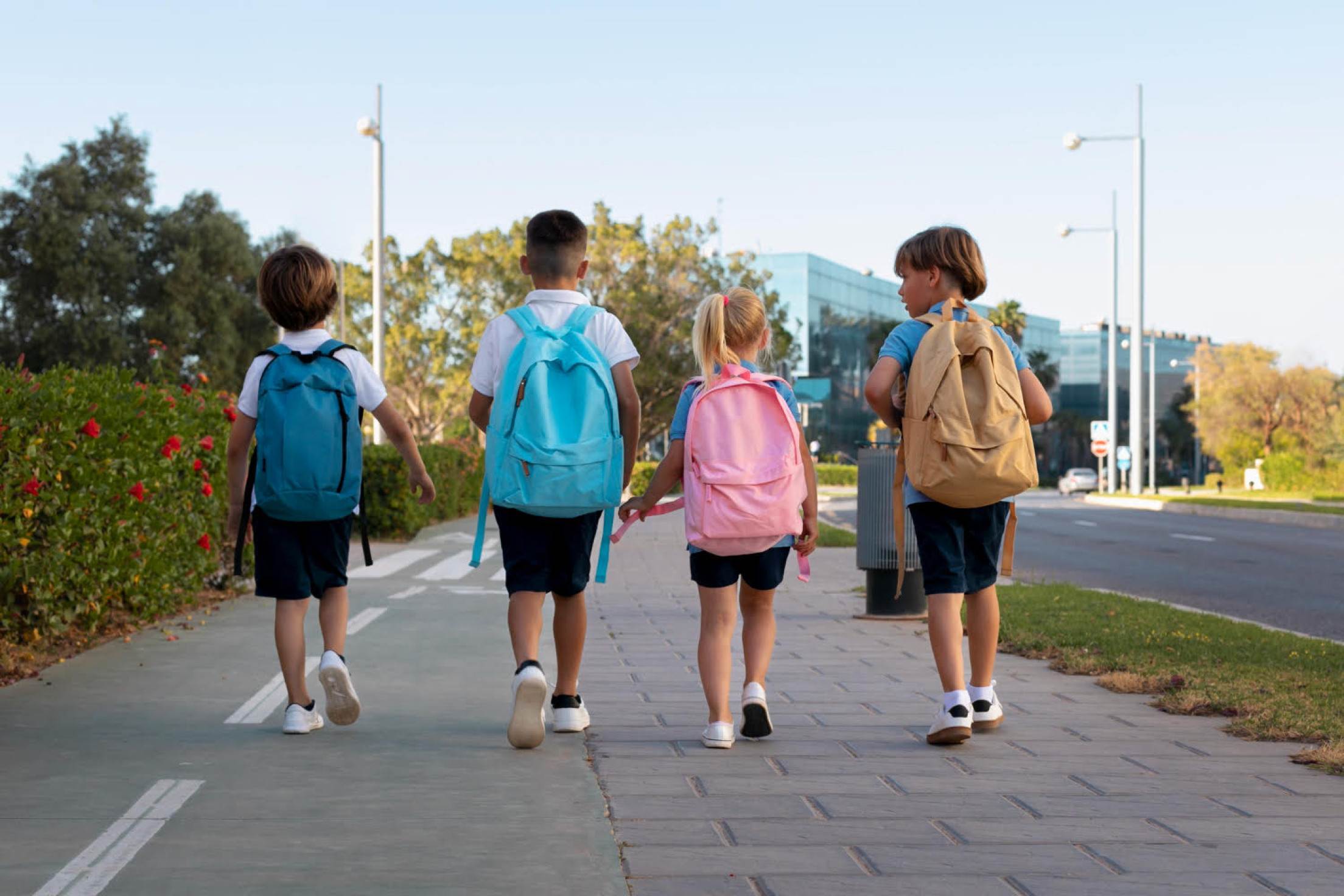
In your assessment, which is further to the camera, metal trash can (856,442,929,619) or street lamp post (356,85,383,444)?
street lamp post (356,85,383,444)

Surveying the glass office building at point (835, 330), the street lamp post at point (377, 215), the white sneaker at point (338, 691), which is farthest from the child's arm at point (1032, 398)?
the glass office building at point (835, 330)

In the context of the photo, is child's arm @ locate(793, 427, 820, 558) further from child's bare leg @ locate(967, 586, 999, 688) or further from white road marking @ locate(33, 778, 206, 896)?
white road marking @ locate(33, 778, 206, 896)

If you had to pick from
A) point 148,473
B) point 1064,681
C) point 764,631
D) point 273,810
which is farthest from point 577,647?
point 148,473

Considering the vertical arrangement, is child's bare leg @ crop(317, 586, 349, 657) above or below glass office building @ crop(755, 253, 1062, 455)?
below

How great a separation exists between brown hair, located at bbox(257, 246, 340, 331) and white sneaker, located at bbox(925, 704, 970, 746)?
2.78 m

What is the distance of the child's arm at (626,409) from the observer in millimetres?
5699

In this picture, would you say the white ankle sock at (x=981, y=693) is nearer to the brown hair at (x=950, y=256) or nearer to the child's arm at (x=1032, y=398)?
the child's arm at (x=1032, y=398)

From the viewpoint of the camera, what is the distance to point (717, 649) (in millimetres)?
5707

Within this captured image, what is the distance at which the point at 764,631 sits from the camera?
19.3ft

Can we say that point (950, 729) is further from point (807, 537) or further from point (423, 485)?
point (423, 485)

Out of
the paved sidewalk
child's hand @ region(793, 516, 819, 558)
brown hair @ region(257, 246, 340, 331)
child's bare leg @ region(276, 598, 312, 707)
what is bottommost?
the paved sidewalk

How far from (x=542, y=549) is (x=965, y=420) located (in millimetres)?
1625

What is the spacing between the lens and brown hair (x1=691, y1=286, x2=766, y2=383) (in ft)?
18.8

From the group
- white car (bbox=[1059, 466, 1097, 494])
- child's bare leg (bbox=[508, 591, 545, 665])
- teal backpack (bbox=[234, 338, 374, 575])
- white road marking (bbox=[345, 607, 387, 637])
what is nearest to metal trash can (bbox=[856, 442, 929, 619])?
white road marking (bbox=[345, 607, 387, 637])
